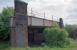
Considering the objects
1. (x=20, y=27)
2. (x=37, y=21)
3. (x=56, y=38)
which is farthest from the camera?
(x=37, y=21)

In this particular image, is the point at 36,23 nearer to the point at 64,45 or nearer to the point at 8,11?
the point at 64,45

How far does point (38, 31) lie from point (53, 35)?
5.43 metres

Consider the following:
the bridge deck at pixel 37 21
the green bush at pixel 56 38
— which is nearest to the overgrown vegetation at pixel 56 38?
the green bush at pixel 56 38

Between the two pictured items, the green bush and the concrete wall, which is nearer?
the green bush

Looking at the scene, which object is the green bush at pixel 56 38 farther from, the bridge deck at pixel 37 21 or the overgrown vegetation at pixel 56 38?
the bridge deck at pixel 37 21

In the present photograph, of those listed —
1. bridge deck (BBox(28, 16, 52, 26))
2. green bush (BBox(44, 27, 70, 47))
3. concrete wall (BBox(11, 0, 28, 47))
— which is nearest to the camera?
green bush (BBox(44, 27, 70, 47))

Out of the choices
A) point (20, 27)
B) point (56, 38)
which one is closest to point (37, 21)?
point (20, 27)

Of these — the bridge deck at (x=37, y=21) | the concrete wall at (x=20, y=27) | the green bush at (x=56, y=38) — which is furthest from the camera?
the bridge deck at (x=37, y=21)

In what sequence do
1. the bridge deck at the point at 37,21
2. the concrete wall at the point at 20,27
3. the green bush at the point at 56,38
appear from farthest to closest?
the bridge deck at the point at 37,21 < the concrete wall at the point at 20,27 < the green bush at the point at 56,38

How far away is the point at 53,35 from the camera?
2483 cm

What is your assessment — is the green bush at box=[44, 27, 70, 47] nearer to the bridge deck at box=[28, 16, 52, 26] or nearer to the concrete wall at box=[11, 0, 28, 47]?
the concrete wall at box=[11, 0, 28, 47]

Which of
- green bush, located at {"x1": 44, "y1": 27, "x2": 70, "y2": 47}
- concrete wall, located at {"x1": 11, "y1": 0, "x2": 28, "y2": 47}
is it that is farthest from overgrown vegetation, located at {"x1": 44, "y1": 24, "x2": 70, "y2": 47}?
concrete wall, located at {"x1": 11, "y1": 0, "x2": 28, "y2": 47}

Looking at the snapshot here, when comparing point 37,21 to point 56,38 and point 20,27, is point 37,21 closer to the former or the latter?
point 20,27

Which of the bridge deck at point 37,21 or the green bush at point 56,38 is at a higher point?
the bridge deck at point 37,21
